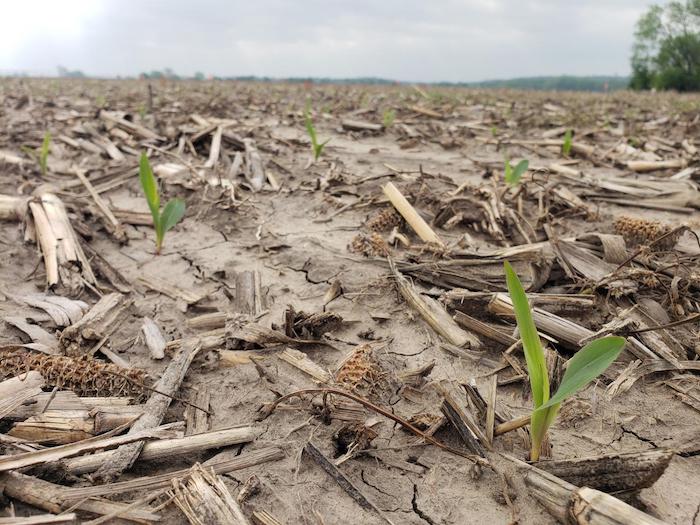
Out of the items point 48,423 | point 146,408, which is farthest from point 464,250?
point 48,423

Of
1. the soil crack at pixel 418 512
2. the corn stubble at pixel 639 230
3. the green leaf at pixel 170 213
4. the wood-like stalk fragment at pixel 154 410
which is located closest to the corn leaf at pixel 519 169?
the corn stubble at pixel 639 230

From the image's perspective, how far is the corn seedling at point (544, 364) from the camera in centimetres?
141

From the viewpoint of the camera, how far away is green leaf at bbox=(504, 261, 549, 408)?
1.51 meters

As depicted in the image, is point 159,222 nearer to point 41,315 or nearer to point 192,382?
point 41,315

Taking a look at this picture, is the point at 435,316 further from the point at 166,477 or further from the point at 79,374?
the point at 79,374

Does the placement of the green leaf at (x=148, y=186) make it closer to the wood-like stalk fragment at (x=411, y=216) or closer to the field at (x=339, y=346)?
the field at (x=339, y=346)

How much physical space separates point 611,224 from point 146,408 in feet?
10.6

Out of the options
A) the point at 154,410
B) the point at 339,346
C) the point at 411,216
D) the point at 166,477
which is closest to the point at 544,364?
the point at 339,346

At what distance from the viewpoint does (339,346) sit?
7.86ft

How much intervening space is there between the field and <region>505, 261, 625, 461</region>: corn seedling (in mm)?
156

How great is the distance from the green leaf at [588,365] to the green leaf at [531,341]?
0.28ft

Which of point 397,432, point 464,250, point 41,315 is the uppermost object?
point 464,250

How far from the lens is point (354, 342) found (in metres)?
2.44

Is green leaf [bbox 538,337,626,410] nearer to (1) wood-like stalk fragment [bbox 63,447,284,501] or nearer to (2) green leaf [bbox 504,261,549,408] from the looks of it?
(2) green leaf [bbox 504,261,549,408]
